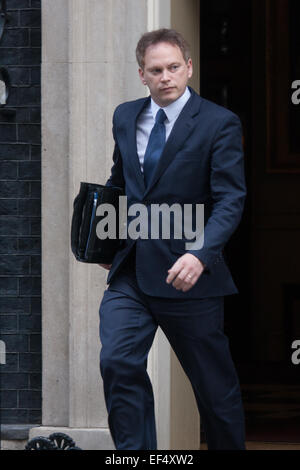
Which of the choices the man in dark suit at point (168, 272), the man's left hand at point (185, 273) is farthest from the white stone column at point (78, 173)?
the man's left hand at point (185, 273)

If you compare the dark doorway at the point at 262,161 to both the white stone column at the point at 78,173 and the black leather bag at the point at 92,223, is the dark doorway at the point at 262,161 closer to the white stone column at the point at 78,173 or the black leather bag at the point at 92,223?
the white stone column at the point at 78,173

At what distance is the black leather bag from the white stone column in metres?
1.02

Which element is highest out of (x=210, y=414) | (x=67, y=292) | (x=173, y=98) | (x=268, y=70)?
(x=268, y=70)

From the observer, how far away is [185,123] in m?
4.60

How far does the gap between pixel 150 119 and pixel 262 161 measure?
6931mm

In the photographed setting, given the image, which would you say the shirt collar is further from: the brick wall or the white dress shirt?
the brick wall

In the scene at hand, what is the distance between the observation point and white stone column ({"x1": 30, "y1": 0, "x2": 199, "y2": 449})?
5812 mm

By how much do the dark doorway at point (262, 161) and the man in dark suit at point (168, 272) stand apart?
6505mm

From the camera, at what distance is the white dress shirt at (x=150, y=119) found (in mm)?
4672

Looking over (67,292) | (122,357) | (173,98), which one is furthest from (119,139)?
(67,292)
